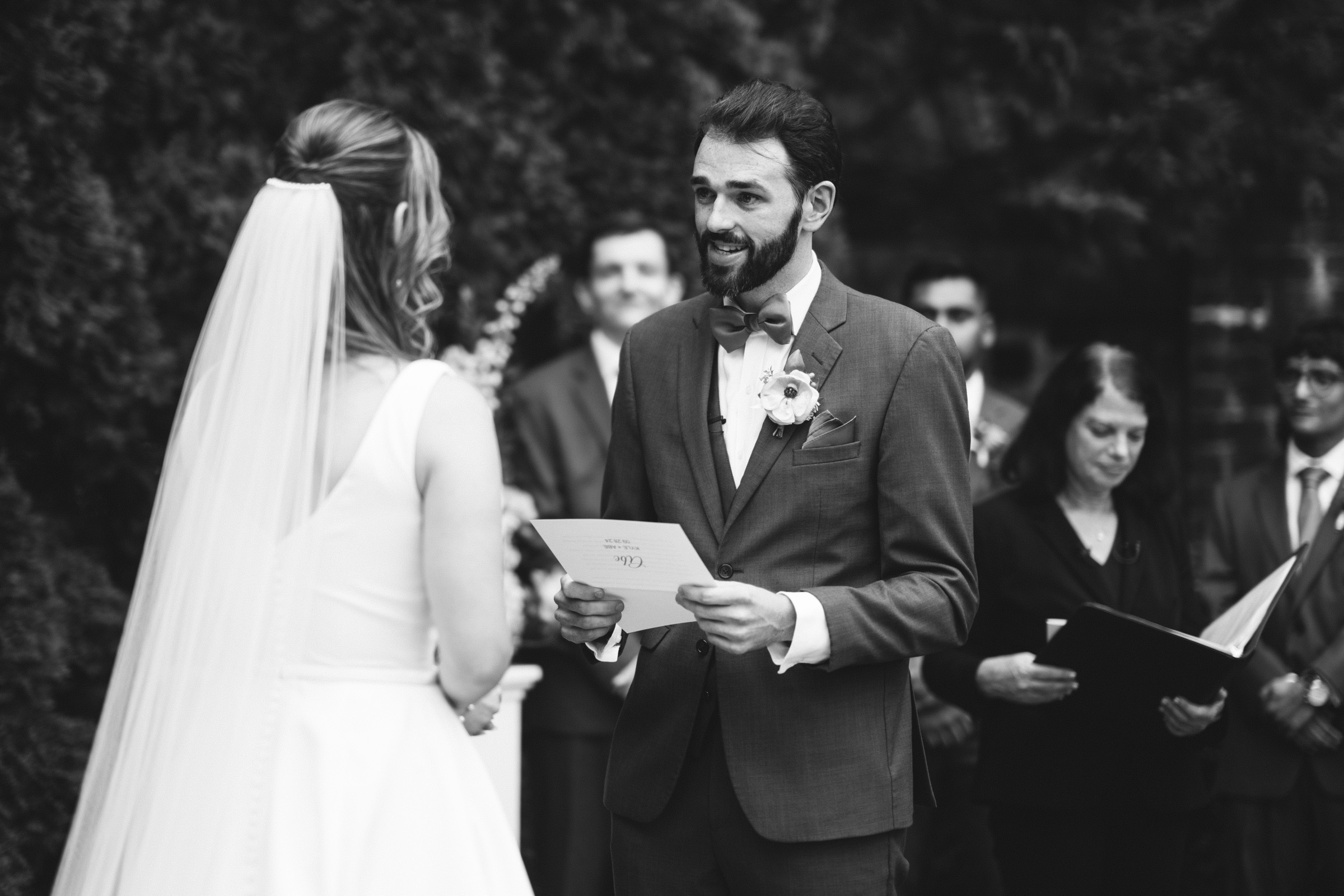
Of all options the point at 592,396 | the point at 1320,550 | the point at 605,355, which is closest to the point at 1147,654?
the point at 1320,550

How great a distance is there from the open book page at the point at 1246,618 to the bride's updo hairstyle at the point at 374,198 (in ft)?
6.44

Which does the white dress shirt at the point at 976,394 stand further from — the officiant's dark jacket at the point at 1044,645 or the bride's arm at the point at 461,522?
the bride's arm at the point at 461,522

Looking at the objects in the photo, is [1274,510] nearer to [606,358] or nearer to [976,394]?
[976,394]

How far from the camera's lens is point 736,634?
90.9 inches

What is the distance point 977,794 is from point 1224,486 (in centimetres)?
139

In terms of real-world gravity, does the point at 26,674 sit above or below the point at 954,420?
below

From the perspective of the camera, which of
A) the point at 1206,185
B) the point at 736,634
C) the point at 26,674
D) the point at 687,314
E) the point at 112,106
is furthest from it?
the point at 1206,185

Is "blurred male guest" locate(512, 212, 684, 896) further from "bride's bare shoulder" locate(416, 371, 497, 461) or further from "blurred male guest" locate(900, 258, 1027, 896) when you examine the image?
"bride's bare shoulder" locate(416, 371, 497, 461)

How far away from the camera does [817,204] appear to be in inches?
106

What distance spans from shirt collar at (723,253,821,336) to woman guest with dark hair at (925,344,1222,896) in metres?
1.28

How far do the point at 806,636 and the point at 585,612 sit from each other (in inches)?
16.0

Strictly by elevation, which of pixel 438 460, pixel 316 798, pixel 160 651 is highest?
pixel 438 460

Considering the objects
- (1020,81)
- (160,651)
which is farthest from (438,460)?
(1020,81)

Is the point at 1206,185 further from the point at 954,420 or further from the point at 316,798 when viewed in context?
the point at 316,798
